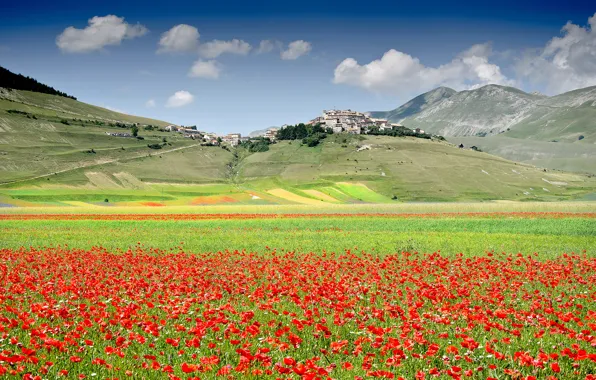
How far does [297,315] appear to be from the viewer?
12492 mm

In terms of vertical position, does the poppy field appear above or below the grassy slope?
below

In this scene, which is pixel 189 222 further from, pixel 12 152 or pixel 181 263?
pixel 12 152

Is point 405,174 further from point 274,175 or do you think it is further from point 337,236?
point 337,236

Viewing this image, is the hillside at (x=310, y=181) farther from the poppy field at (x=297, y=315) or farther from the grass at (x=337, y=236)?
the poppy field at (x=297, y=315)

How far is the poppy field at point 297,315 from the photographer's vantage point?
27.3 ft

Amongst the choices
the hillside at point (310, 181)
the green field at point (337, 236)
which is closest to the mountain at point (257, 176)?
the hillside at point (310, 181)

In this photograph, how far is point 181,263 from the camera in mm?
19578

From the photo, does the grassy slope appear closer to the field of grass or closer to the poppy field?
the field of grass

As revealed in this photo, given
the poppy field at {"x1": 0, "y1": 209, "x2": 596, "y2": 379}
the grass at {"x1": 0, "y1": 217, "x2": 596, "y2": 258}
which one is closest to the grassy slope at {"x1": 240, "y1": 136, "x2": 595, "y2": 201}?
the grass at {"x1": 0, "y1": 217, "x2": 596, "y2": 258}

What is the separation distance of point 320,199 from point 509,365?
113244mm

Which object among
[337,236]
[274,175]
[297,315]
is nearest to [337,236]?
[337,236]

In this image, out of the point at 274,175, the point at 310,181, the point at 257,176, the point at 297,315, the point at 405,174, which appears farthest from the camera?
the point at 257,176

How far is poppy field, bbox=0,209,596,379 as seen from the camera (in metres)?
8.32

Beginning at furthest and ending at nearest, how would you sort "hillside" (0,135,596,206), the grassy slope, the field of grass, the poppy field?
the grassy slope, the field of grass, "hillside" (0,135,596,206), the poppy field
